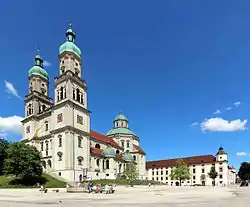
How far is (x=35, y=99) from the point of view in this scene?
83.4 meters

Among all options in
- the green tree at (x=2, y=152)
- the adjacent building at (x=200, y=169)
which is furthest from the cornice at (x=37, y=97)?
the adjacent building at (x=200, y=169)

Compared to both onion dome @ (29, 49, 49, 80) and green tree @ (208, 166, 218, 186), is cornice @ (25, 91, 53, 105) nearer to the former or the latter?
onion dome @ (29, 49, 49, 80)

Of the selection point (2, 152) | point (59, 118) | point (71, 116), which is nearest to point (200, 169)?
point (71, 116)

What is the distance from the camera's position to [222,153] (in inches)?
5094

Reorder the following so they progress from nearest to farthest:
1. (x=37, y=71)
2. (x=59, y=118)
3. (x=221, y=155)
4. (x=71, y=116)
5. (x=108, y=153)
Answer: (x=71, y=116) → (x=59, y=118) → (x=108, y=153) → (x=37, y=71) → (x=221, y=155)

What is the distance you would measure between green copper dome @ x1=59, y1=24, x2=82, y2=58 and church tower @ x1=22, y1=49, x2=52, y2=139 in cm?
1335

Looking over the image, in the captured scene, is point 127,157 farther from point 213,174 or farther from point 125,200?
point 125,200

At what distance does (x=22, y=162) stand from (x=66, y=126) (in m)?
16.9

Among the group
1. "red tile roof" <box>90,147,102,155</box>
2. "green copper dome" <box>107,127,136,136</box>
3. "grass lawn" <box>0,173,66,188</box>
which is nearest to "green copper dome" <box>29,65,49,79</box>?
"red tile roof" <box>90,147,102,155</box>

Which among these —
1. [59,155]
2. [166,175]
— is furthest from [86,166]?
[166,175]

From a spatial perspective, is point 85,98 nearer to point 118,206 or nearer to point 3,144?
point 3,144

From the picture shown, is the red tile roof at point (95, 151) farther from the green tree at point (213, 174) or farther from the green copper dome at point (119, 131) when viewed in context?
the green tree at point (213, 174)

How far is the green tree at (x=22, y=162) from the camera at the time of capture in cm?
5519

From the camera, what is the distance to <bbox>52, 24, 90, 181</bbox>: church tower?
69438 mm
